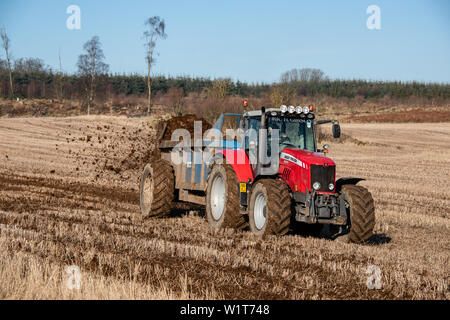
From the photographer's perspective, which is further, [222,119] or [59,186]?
[59,186]

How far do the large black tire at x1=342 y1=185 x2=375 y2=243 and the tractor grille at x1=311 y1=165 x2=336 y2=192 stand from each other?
0.43 m

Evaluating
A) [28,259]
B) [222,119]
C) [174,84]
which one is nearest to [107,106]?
[174,84]

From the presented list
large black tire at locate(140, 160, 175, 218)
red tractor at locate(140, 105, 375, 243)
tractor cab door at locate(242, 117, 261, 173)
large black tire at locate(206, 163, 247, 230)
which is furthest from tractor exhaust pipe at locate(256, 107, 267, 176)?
large black tire at locate(140, 160, 175, 218)

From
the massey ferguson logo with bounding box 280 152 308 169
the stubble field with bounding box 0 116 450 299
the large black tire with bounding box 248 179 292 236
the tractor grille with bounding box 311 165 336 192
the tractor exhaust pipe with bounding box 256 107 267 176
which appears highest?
the tractor exhaust pipe with bounding box 256 107 267 176

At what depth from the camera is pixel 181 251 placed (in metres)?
7.62

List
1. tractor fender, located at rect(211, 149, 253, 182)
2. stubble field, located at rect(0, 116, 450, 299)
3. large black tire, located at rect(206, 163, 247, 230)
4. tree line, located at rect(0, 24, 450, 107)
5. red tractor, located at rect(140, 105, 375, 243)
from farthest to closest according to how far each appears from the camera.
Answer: tree line, located at rect(0, 24, 450, 107)
tractor fender, located at rect(211, 149, 253, 182)
large black tire, located at rect(206, 163, 247, 230)
red tractor, located at rect(140, 105, 375, 243)
stubble field, located at rect(0, 116, 450, 299)

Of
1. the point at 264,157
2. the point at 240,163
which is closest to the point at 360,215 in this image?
the point at 264,157

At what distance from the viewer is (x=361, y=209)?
8992 mm

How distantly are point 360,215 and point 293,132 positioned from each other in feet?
6.10

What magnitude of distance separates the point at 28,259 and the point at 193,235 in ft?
10.7

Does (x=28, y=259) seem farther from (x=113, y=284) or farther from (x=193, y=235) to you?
(x=193, y=235)

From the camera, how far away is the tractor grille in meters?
8.93

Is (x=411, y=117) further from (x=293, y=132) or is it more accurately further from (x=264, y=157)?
(x=264, y=157)

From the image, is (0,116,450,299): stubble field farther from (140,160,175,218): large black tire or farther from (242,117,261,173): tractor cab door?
(242,117,261,173): tractor cab door
